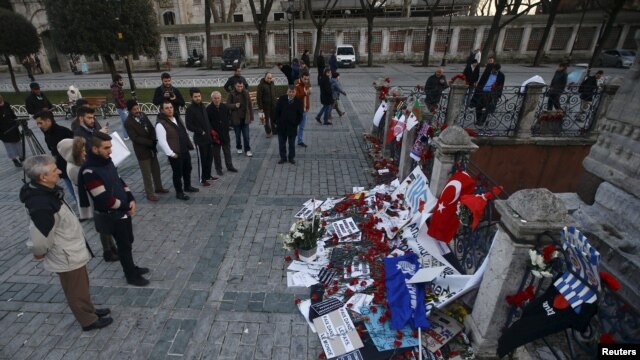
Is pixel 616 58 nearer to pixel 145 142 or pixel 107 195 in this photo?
pixel 145 142

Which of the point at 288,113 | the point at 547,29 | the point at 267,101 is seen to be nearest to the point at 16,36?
the point at 267,101

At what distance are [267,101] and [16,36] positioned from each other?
19661mm

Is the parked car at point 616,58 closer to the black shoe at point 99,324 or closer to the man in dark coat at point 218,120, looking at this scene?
the man in dark coat at point 218,120

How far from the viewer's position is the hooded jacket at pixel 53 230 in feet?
10.9

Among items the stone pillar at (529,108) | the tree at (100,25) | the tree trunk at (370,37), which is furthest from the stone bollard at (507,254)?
the tree trunk at (370,37)

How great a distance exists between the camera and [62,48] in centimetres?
1839

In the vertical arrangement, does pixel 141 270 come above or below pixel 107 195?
below

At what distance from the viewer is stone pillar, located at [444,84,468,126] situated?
8922mm

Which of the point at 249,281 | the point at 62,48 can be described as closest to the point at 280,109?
the point at 249,281

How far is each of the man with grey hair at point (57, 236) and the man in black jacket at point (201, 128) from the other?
144 inches

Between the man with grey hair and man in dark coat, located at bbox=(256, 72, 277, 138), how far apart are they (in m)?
6.85

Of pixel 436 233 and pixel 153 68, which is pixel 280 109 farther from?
pixel 153 68

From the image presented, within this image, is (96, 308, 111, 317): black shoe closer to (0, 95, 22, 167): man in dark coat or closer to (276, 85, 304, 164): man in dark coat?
(276, 85, 304, 164): man in dark coat

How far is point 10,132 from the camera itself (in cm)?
879
